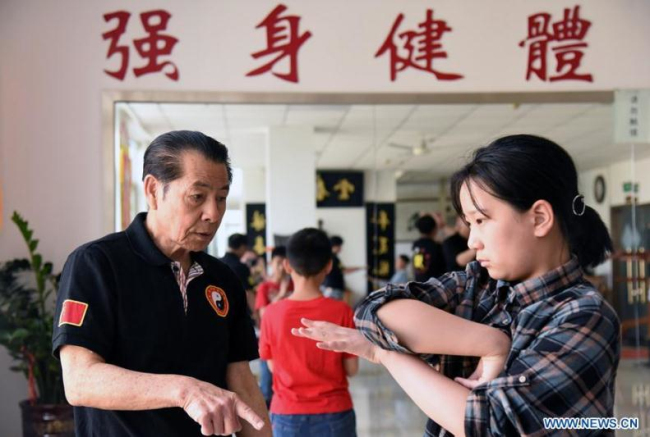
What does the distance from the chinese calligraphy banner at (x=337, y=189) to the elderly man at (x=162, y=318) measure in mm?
3443

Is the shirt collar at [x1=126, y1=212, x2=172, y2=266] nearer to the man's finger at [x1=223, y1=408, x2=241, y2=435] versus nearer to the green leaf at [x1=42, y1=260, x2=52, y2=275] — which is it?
the man's finger at [x1=223, y1=408, x2=241, y2=435]

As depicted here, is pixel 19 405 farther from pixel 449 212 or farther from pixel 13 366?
pixel 449 212

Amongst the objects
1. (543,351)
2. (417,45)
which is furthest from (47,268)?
(543,351)

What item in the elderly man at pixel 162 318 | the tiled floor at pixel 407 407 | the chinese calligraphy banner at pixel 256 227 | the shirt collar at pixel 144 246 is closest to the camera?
the elderly man at pixel 162 318

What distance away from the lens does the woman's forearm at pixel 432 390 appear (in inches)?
40.1

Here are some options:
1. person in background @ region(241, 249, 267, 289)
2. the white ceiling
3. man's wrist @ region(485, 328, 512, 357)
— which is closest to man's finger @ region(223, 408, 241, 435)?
man's wrist @ region(485, 328, 512, 357)

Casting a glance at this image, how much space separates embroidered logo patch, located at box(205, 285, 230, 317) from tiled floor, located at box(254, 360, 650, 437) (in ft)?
10.6

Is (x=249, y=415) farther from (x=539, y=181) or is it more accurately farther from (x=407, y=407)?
(x=407, y=407)

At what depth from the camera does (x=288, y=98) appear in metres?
4.32

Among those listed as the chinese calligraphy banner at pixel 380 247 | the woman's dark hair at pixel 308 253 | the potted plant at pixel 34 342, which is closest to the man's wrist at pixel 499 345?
the woman's dark hair at pixel 308 253

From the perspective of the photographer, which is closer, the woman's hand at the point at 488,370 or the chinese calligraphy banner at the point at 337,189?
the woman's hand at the point at 488,370

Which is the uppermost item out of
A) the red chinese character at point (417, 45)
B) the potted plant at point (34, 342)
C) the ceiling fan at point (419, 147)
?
the red chinese character at point (417, 45)

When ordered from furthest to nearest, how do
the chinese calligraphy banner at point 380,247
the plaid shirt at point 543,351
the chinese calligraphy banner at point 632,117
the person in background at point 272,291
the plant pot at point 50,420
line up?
1. the chinese calligraphy banner at point 380,247
2. the chinese calligraphy banner at point 632,117
3. the person in background at point 272,291
4. the plant pot at point 50,420
5. the plaid shirt at point 543,351

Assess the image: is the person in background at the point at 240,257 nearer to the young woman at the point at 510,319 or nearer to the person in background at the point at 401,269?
the person in background at the point at 401,269
